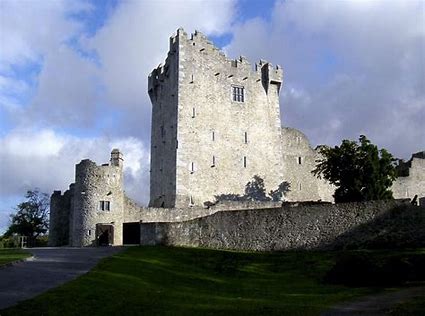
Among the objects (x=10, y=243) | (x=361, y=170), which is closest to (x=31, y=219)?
(x=10, y=243)

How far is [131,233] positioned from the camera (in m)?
45.8

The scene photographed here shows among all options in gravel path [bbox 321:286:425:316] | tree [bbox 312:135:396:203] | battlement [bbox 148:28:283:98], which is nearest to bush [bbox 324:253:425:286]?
gravel path [bbox 321:286:425:316]

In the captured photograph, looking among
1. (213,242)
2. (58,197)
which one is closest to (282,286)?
(213,242)

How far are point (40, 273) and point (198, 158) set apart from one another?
29791 millimetres

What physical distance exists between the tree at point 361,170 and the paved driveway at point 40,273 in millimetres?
21414

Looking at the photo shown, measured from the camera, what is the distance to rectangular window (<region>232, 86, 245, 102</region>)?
5603 centimetres

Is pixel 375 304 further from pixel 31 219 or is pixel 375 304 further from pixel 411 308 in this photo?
pixel 31 219

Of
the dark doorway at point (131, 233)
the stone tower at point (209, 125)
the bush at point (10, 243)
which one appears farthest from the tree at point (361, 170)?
the bush at point (10, 243)

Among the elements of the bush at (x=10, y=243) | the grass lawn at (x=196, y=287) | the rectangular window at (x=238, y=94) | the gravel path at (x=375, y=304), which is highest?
the rectangular window at (x=238, y=94)

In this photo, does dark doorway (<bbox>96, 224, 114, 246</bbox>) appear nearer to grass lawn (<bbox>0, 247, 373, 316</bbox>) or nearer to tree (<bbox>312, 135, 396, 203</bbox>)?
grass lawn (<bbox>0, 247, 373, 316</bbox>)

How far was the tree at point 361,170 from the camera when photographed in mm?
45562

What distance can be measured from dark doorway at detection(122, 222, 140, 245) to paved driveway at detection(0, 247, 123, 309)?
39.0ft

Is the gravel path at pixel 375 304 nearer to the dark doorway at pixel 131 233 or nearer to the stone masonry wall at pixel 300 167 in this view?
the dark doorway at pixel 131 233

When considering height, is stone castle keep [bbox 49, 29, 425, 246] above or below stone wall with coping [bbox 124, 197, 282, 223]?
above
